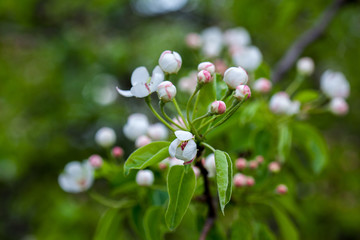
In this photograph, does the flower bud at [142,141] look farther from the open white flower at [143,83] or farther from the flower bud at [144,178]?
the open white flower at [143,83]

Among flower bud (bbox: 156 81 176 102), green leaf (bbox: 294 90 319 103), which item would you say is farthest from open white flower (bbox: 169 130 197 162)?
green leaf (bbox: 294 90 319 103)

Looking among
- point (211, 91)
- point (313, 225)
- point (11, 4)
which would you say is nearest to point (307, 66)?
point (211, 91)

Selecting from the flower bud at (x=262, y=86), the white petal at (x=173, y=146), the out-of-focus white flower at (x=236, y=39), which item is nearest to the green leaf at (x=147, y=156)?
the white petal at (x=173, y=146)

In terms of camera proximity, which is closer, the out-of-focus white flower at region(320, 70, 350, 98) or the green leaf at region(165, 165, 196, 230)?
the green leaf at region(165, 165, 196, 230)

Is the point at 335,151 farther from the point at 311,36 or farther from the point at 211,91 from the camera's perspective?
the point at 211,91

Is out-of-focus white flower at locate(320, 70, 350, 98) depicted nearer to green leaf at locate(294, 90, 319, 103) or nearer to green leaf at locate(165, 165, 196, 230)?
green leaf at locate(294, 90, 319, 103)
